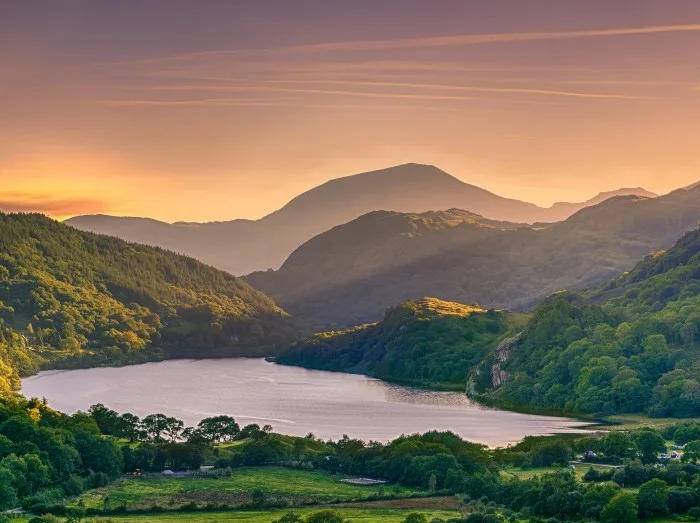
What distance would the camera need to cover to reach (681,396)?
134375 millimetres

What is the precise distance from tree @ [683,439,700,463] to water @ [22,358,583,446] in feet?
74.0

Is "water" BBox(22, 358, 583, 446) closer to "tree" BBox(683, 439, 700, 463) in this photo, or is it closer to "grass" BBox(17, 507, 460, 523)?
"tree" BBox(683, 439, 700, 463)

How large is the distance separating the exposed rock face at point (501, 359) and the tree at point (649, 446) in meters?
76.7

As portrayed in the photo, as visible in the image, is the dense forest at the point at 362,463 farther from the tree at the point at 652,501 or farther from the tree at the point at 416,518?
the tree at the point at 416,518

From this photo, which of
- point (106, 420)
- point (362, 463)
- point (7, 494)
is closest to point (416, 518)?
point (362, 463)

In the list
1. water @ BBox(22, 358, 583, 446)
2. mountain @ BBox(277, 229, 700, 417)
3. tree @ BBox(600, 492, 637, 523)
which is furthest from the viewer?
mountain @ BBox(277, 229, 700, 417)

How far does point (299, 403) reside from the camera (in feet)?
481

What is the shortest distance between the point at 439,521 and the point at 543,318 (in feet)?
375

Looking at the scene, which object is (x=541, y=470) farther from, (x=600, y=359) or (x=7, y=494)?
(x=600, y=359)

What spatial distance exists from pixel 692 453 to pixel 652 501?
20.0m

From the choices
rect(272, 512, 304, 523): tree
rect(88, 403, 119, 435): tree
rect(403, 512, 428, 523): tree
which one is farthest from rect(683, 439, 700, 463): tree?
rect(88, 403, 119, 435): tree

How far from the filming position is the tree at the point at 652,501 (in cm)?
6869

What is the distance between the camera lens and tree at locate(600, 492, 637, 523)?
67.4 m

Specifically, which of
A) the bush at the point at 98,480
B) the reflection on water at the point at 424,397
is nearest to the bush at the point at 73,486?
the bush at the point at 98,480
